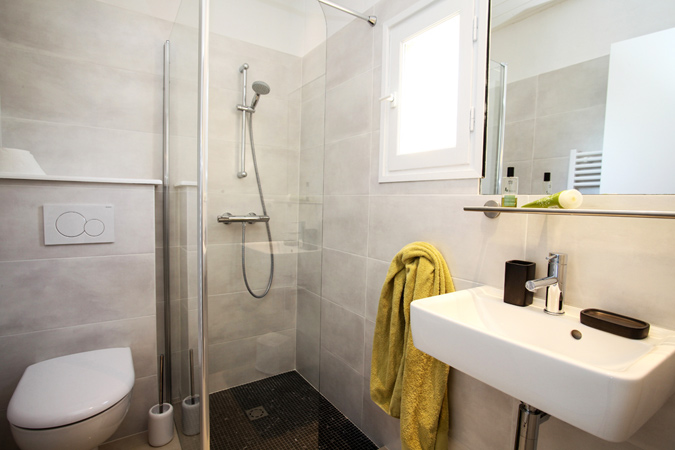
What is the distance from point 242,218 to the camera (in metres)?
1.20

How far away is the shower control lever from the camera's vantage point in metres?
1.13

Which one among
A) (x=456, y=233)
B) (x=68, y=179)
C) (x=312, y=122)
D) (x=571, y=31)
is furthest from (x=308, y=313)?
(x=571, y=31)

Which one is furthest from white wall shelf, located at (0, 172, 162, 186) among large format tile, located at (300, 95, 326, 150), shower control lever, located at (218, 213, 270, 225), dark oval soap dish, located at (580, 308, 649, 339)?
dark oval soap dish, located at (580, 308, 649, 339)

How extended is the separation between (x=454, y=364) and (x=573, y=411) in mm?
282

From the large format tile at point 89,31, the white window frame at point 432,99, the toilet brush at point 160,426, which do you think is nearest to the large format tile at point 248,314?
the white window frame at point 432,99

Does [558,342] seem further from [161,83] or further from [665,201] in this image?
[161,83]

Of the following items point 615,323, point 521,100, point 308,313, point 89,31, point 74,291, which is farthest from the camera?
point 89,31

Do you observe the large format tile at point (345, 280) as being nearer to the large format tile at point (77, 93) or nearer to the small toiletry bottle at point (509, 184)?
the small toiletry bottle at point (509, 184)

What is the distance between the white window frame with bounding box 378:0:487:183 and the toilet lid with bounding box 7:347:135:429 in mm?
1438

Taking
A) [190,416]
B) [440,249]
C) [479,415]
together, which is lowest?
[190,416]

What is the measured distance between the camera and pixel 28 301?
1485 mm

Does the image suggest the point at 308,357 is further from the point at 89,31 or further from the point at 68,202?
the point at 89,31

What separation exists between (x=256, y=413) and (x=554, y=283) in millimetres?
1184

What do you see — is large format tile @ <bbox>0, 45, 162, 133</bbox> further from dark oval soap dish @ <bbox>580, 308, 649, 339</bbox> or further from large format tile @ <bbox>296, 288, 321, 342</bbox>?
dark oval soap dish @ <bbox>580, 308, 649, 339</bbox>
